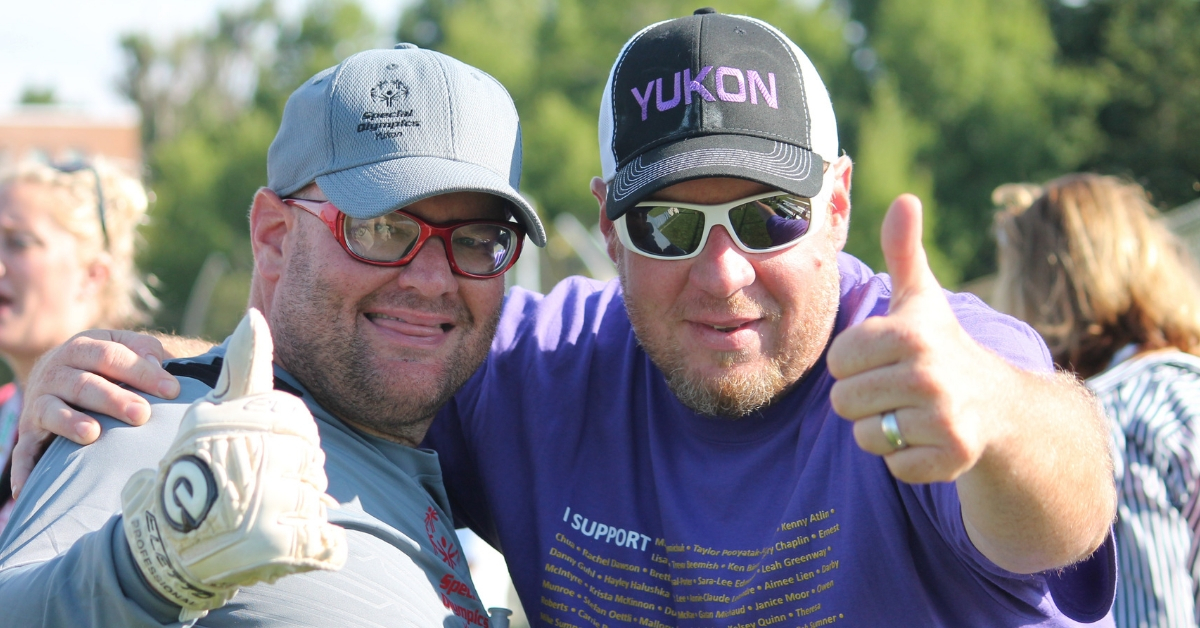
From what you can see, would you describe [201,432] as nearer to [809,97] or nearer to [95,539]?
[95,539]

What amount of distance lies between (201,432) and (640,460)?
1327 millimetres

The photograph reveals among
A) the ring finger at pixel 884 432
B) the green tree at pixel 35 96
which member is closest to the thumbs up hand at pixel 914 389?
the ring finger at pixel 884 432

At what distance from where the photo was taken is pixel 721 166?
8.27 feet

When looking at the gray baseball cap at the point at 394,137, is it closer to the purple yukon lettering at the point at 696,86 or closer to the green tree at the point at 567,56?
the purple yukon lettering at the point at 696,86

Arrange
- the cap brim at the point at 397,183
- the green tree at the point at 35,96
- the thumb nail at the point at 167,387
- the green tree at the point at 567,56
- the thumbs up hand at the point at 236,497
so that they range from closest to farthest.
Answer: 1. the thumbs up hand at the point at 236,497
2. the thumb nail at the point at 167,387
3. the cap brim at the point at 397,183
4. the green tree at the point at 567,56
5. the green tree at the point at 35,96

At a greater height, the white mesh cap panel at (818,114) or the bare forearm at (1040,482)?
the white mesh cap panel at (818,114)

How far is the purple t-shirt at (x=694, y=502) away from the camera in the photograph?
2.27 m

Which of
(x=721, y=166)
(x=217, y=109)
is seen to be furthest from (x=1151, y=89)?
(x=217, y=109)

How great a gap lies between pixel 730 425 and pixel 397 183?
1.02 metres

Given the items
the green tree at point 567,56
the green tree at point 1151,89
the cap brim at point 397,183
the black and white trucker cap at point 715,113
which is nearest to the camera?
the cap brim at point 397,183

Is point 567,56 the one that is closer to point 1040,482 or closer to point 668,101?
point 668,101

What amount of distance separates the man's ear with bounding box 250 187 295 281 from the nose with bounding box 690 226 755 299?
3.47 ft

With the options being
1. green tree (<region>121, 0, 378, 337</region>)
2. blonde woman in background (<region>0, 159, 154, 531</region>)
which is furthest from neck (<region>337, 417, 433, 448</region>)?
green tree (<region>121, 0, 378, 337</region>)

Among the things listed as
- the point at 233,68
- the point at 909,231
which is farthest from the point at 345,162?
the point at 233,68
